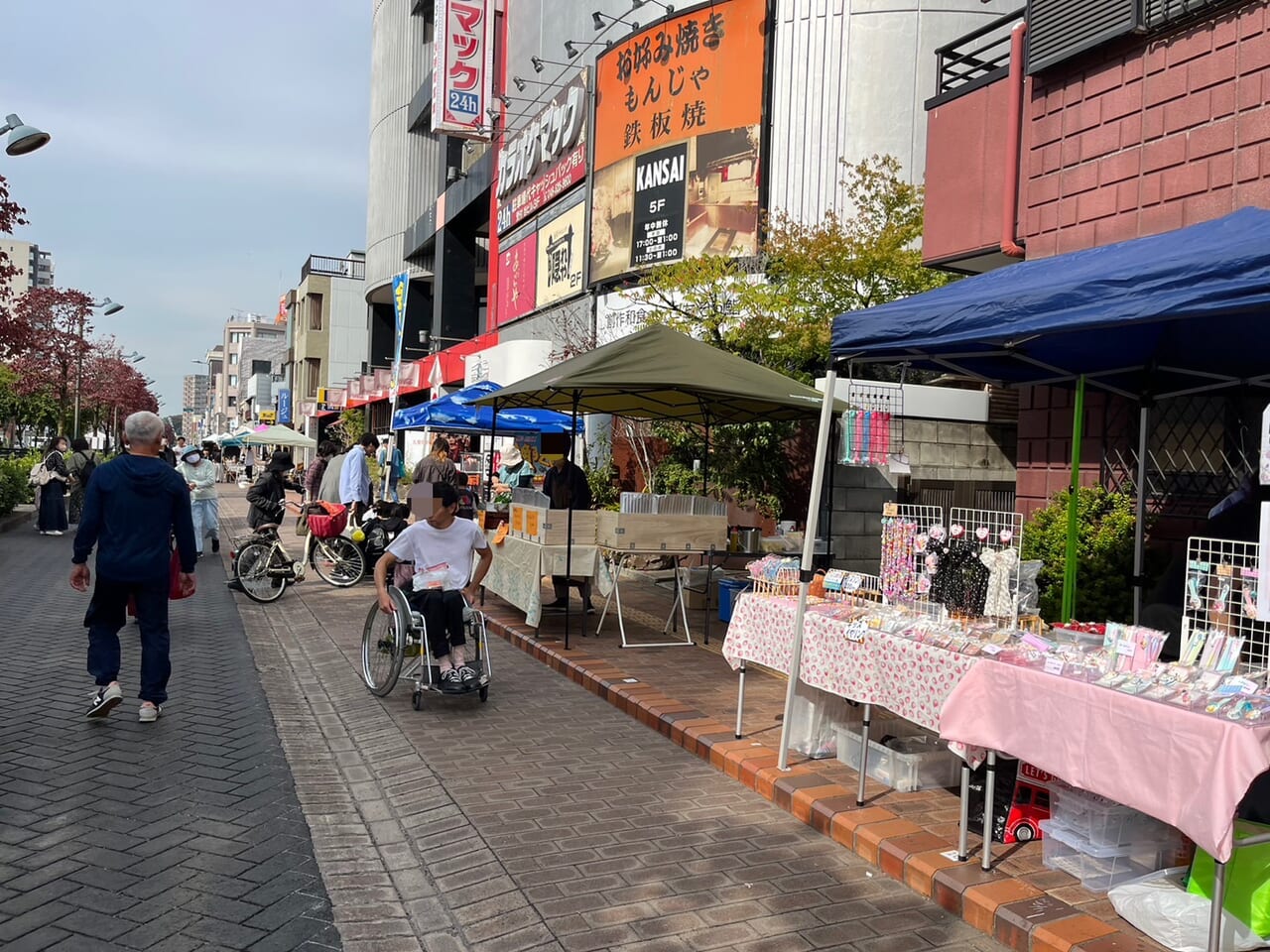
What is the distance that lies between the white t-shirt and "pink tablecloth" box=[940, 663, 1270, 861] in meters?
3.44

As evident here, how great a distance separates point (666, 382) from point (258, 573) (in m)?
6.07

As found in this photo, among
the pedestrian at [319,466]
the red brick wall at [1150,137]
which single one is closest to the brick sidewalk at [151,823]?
the pedestrian at [319,466]

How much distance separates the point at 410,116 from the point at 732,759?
1636 inches

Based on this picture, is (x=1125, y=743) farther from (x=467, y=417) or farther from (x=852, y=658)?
(x=467, y=417)

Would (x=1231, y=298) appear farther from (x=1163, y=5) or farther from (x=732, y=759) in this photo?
(x=1163, y=5)

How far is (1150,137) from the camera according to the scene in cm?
780

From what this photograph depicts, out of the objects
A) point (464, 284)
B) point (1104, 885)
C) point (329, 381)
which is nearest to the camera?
point (1104, 885)

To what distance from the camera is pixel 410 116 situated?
4200 cm

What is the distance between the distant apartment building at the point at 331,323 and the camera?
56.0 m

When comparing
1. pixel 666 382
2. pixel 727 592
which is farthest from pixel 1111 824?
pixel 727 592

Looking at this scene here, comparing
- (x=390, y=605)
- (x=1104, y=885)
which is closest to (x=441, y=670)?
(x=390, y=605)

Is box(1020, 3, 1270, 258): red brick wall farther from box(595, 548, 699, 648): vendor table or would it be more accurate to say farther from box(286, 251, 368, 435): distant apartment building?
box(286, 251, 368, 435): distant apartment building

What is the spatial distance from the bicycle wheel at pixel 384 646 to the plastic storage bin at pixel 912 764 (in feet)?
9.89

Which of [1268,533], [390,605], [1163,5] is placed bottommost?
[390,605]
